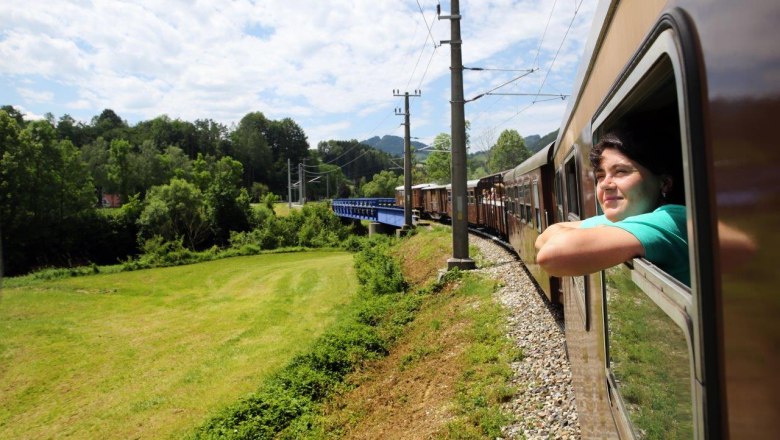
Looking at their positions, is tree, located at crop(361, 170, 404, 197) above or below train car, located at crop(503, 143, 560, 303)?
above

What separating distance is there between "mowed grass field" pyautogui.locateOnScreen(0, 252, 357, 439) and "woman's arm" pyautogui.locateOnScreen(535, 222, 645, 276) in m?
12.2

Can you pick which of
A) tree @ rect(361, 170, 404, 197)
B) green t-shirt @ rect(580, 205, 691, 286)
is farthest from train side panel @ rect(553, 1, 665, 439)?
tree @ rect(361, 170, 404, 197)

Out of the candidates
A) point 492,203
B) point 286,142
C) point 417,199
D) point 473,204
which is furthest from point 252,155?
point 492,203

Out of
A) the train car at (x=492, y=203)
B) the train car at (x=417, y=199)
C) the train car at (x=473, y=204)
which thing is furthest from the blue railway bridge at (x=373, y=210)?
the train car at (x=492, y=203)

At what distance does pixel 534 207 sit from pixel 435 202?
2715cm

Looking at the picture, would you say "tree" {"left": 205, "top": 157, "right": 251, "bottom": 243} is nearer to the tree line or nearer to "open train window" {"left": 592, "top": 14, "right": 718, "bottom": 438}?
the tree line

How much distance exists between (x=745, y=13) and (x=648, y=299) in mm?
950

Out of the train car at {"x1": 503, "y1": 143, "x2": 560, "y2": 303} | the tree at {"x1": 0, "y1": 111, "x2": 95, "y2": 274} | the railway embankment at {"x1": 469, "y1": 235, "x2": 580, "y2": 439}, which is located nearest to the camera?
the railway embankment at {"x1": 469, "y1": 235, "x2": 580, "y2": 439}

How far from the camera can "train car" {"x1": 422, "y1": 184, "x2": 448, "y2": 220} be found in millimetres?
34719

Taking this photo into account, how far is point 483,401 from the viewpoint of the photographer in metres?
7.49

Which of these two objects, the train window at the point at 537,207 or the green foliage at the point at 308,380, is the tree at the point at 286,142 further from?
the train window at the point at 537,207

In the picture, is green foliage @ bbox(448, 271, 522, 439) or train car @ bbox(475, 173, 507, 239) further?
train car @ bbox(475, 173, 507, 239)

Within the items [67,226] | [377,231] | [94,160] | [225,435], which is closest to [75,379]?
[225,435]

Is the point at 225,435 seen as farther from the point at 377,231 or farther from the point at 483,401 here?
the point at 377,231
